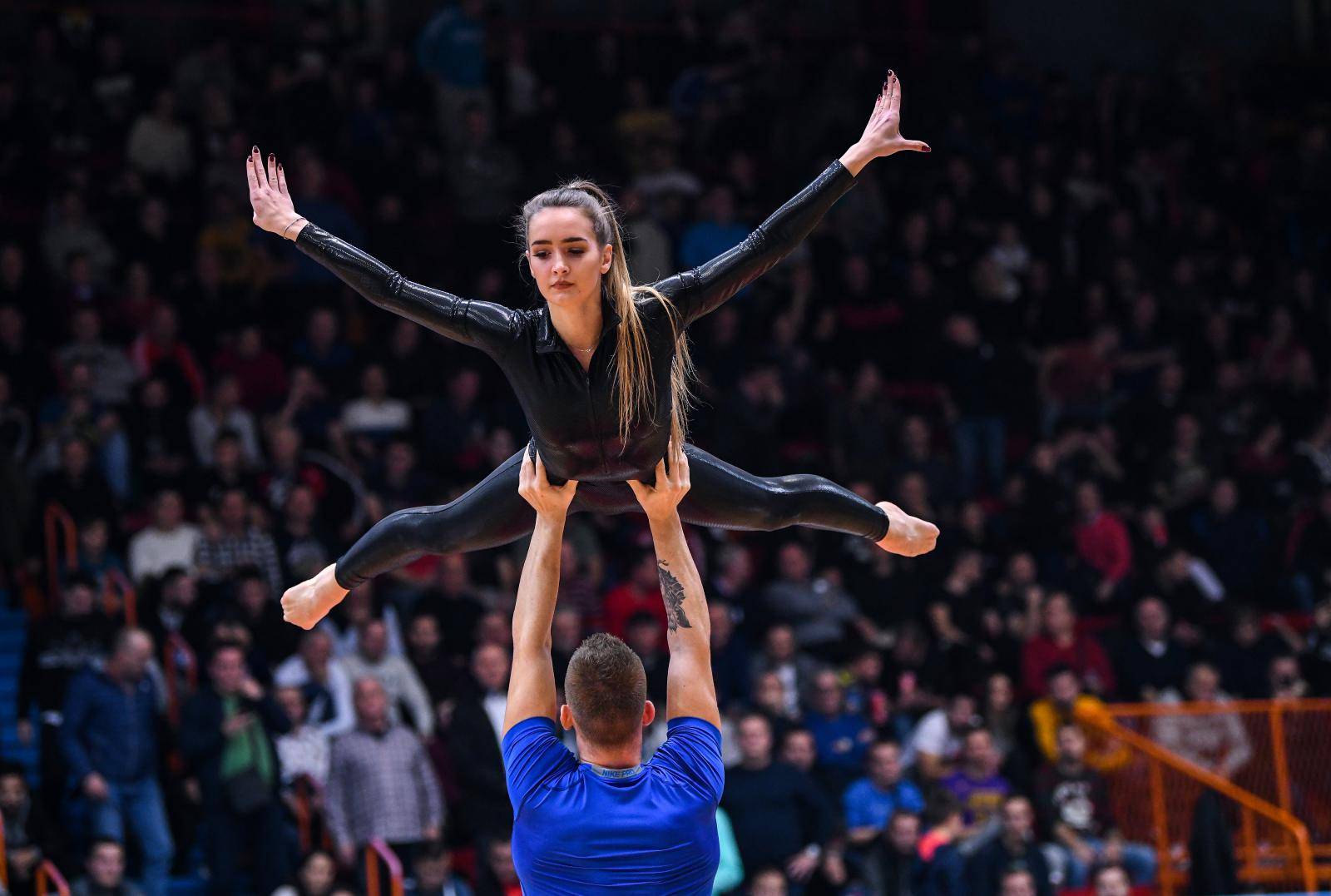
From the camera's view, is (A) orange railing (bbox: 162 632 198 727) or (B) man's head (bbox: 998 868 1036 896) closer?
(B) man's head (bbox: 998 868 1036 896)

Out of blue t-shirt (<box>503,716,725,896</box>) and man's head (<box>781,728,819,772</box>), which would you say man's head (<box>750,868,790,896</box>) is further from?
blue t-shirt (<box>503,716,725,896</box>)

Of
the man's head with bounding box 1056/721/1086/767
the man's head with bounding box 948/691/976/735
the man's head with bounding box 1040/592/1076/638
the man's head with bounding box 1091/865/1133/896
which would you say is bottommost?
the man's head with bounding box 1091/865/1133/896

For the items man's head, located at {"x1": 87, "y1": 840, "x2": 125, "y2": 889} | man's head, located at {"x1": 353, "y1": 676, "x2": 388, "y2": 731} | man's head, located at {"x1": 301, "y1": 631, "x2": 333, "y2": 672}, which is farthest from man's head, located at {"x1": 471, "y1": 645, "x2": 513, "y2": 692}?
man's head, located at {"x1": 87, "y1": 840, "x2": 125, "y2": 889}

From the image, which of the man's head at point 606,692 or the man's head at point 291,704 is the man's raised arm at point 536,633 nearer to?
the man's head at point 606,692

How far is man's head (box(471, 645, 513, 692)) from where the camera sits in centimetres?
1078

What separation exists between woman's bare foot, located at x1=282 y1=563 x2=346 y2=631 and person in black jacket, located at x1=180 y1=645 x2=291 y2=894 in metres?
4.57

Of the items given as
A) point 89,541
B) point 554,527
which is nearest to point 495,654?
point 89,541

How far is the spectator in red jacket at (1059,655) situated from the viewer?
41.5ft

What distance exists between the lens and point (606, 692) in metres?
4.11

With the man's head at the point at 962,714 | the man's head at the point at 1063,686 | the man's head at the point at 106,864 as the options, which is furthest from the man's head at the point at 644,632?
the man's head at the point at 106,864

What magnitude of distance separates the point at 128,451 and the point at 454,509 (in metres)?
7.37

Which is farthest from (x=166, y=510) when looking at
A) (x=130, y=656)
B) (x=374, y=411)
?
(x=374, y=411)

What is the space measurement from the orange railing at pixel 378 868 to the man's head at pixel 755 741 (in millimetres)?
2232

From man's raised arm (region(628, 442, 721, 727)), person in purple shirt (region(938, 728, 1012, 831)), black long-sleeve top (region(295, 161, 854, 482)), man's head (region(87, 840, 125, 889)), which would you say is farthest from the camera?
person in purple shirt (region(938, 728, 1012, 831))
